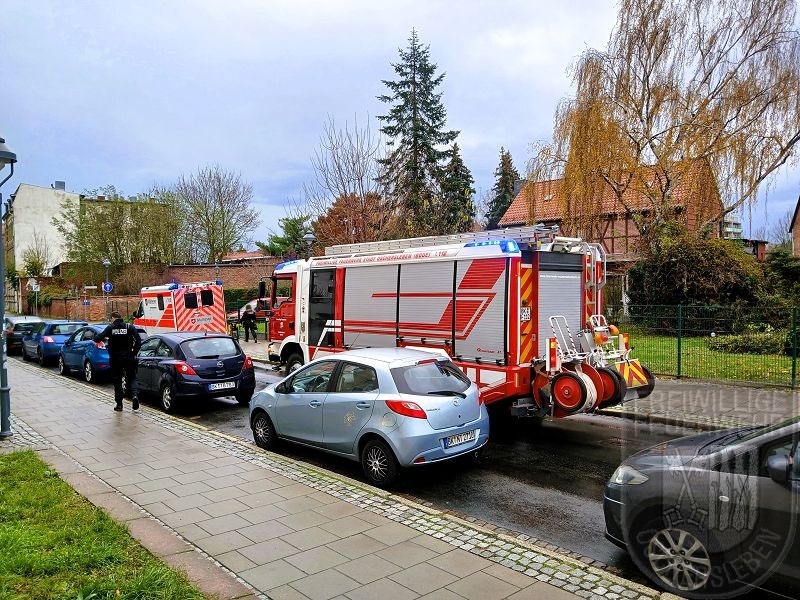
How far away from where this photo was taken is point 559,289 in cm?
935

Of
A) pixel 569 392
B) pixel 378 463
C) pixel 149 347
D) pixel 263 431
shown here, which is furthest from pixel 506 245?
pixel 149 347

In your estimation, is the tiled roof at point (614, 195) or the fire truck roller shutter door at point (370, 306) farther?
the tiled roof at point (614, 195)

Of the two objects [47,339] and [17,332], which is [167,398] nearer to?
[47,339]

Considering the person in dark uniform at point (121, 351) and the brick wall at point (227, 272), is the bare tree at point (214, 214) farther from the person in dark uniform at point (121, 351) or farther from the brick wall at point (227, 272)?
the person in dark uniform at point (121, 351)

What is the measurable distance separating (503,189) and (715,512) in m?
50.6

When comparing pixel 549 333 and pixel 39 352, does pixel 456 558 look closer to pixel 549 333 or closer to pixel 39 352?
pixel 549 333

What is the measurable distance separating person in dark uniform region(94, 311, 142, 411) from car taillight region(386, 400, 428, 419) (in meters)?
6.75

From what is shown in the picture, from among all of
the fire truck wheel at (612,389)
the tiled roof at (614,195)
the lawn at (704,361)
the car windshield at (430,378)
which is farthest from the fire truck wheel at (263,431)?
the tiled roof at (614,195)

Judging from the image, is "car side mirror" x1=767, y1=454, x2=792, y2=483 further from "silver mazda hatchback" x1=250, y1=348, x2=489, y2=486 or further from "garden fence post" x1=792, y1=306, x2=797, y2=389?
"garden fence post" x1=792, y1=306, x2=797, y2=389

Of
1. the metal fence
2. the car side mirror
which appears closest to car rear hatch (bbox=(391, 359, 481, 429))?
the car side mirror

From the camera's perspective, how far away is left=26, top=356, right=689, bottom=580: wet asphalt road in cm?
546

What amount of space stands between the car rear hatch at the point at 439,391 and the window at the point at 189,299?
15965 millimetres

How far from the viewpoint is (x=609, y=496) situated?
457 cm

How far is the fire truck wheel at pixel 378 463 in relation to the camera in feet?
21.1
